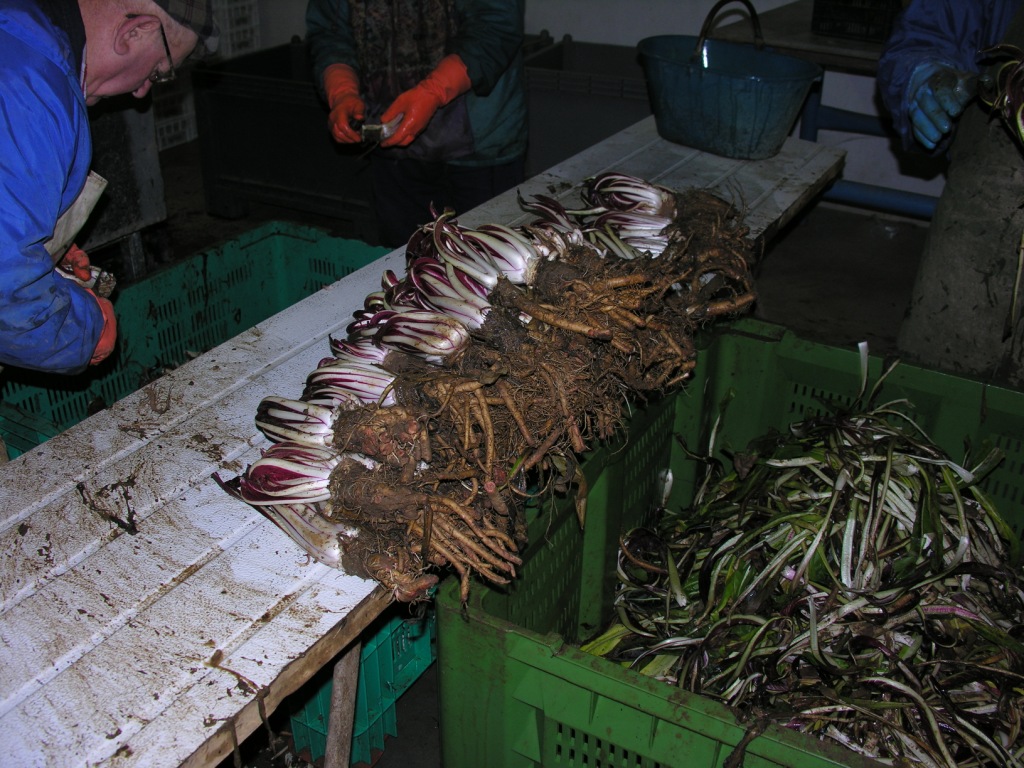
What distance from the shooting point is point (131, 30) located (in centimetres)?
211

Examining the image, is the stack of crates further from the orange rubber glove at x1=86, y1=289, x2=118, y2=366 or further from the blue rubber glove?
the blue rubber glove

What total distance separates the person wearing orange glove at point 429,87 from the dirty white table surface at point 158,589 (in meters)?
1.70

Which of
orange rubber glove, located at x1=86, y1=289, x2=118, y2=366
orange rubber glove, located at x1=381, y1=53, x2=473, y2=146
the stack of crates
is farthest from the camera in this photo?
the stack of crates

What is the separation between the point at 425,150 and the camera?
404 centimetres

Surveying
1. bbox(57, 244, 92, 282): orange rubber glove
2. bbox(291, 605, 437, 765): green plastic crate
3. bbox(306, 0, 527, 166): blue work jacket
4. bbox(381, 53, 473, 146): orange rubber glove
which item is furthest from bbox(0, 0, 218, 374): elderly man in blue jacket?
bbox(306, 0, 527, 166): blue work jacket

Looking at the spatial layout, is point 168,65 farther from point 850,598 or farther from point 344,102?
point 850,598

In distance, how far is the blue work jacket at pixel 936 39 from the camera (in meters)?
3.40

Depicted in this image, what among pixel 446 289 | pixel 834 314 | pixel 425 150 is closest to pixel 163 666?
pixel 446 289

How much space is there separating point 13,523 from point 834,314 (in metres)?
5.29

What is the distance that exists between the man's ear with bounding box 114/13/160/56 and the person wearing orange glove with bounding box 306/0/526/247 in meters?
1.54

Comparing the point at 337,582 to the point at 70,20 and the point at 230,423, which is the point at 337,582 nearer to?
the point at 230,423

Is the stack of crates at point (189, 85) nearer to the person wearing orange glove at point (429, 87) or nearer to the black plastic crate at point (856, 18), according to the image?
the person wearing orange glove at point (429, 87)

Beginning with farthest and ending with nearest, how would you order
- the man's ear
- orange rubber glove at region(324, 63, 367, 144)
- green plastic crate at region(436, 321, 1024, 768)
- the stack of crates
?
the stack of crates → orange rubber glove at region(324, 63, 367, 144) → the man's ear → green plastic crate at region(436, 321, 1024, 768)

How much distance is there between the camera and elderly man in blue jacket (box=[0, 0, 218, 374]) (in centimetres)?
183
